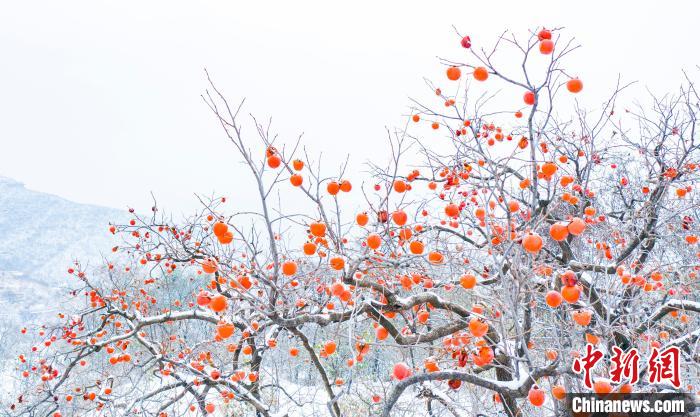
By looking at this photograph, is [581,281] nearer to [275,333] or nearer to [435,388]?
[435,388]

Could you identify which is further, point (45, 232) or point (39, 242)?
point (45, 232)

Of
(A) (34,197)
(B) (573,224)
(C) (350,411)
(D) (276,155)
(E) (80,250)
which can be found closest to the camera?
(B) (573,224)

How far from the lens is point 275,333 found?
14.5 ft

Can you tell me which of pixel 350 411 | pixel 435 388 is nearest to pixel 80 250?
pixel 350 411

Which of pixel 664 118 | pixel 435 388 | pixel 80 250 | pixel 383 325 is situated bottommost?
pixel 435 388

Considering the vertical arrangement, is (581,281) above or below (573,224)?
above

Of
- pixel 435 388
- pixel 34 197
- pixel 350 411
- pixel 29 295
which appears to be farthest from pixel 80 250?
pixel 435 388

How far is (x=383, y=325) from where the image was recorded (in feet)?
9.85

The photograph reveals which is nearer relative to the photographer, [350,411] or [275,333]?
[275,333]

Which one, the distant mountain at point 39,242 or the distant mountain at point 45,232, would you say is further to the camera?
the distant mountain at point 45,232

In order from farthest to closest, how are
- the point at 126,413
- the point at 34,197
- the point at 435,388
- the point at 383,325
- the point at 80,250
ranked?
the point at 34,197 < the point at 80,250 < the point at 126,413 < the point at 435,388 < the point at 383,325

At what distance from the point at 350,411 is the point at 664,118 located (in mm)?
8381

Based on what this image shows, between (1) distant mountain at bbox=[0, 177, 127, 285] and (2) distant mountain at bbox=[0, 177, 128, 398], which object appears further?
(1) distant mountain at bbox=[0, 177, 127, 285]

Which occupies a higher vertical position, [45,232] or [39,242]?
[45,232]
